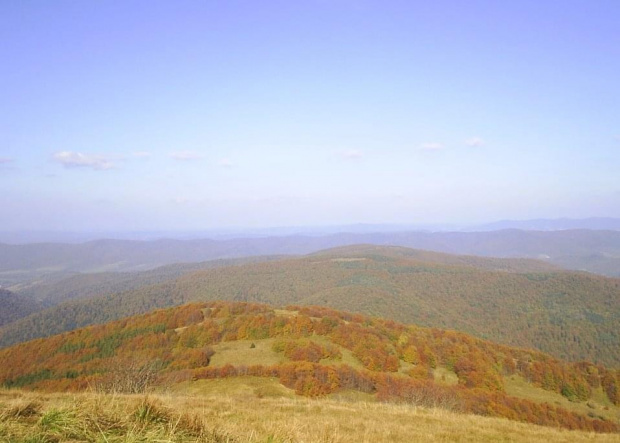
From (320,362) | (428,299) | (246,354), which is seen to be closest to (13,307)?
(246,354)

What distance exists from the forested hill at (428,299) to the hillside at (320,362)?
197 ft

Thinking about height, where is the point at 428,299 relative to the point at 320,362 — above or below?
below

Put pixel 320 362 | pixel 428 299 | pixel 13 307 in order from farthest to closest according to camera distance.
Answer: pixel 13 307 < pixel 428 299 < pixel 320 362

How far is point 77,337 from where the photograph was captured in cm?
6931

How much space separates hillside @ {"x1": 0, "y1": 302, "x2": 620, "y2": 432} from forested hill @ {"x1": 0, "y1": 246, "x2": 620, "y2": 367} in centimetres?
5997

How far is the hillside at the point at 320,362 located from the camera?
32281mm

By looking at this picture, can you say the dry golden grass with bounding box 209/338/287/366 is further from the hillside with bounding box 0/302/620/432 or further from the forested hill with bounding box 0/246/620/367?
the forested hill with bounding box 0/246/620/367

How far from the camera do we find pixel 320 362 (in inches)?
1687

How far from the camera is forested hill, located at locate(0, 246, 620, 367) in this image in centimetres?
11881

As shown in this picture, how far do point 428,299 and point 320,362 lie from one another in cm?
11267

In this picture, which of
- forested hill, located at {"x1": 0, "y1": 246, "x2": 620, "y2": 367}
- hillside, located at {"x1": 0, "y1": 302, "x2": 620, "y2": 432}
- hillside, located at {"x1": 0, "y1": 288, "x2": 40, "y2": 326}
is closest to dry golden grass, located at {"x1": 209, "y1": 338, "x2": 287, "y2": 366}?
hillside, located at {"x1": 0, "y1": 302, "x2": 620, "y2": 432}

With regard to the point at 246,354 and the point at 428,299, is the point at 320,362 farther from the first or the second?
the point at 428,299

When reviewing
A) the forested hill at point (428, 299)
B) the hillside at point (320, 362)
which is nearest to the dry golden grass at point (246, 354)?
the hillside at point (320, 362)

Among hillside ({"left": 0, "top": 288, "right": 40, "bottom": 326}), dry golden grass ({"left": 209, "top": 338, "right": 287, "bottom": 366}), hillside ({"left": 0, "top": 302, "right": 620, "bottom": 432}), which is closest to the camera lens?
hillside ({"left": 0, "top": 302, "right": 620, "bottom": 432})
